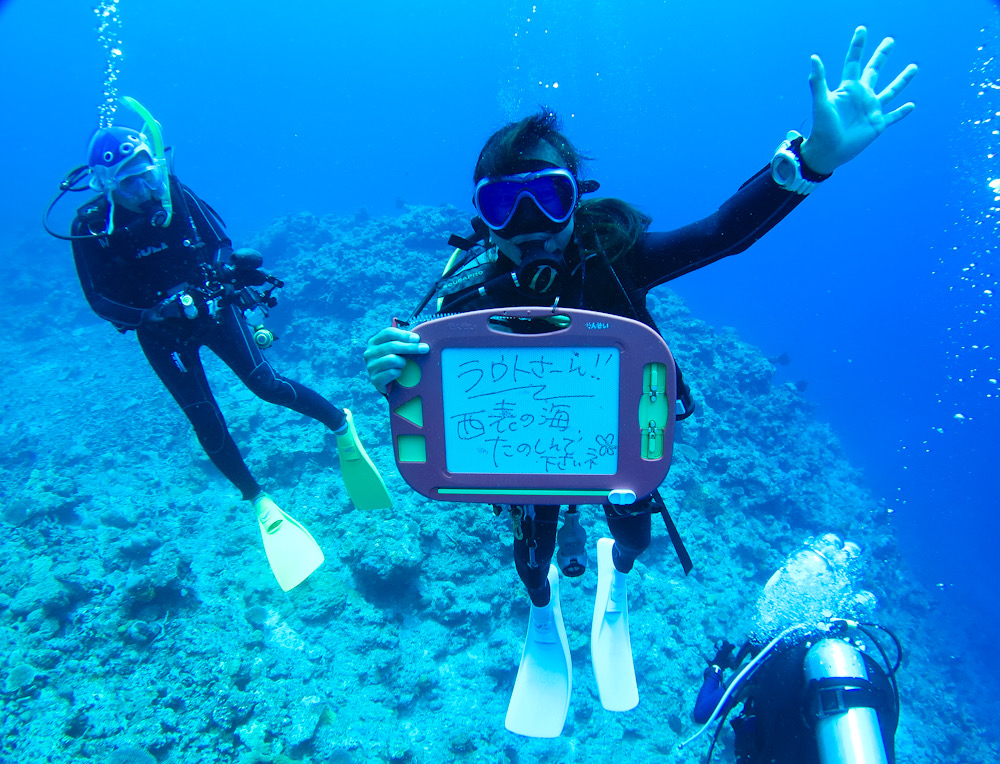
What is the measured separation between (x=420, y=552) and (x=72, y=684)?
11.6 ft

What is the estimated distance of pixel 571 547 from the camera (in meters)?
2.81

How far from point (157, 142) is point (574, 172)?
3679mm

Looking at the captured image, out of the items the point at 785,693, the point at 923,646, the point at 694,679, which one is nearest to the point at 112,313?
the point at 785,693

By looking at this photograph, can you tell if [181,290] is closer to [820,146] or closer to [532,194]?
[532,194]

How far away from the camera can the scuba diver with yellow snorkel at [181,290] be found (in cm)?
347

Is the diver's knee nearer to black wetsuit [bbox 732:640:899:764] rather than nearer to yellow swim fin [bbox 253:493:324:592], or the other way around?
yellow swim fin [bbox 253:493:324:592]

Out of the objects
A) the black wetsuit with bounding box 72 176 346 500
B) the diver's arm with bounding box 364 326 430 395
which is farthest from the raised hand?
the black wetsuit with bounding box 72 176 346 500

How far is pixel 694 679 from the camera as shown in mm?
5691

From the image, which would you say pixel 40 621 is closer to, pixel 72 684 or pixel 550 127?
pixel 72 684

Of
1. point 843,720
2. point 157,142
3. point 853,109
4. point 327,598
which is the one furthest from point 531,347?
point 327,598

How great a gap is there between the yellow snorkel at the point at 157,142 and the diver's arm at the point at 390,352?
10.6ft

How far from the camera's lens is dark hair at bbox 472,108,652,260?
196 cm

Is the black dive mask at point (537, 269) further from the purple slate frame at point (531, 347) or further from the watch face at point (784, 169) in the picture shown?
the watch face at point (784, 169)

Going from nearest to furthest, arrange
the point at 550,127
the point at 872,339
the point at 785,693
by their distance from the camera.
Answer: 1. the point at 550,127
2. the point at 785,693
3. the point at 872,339
